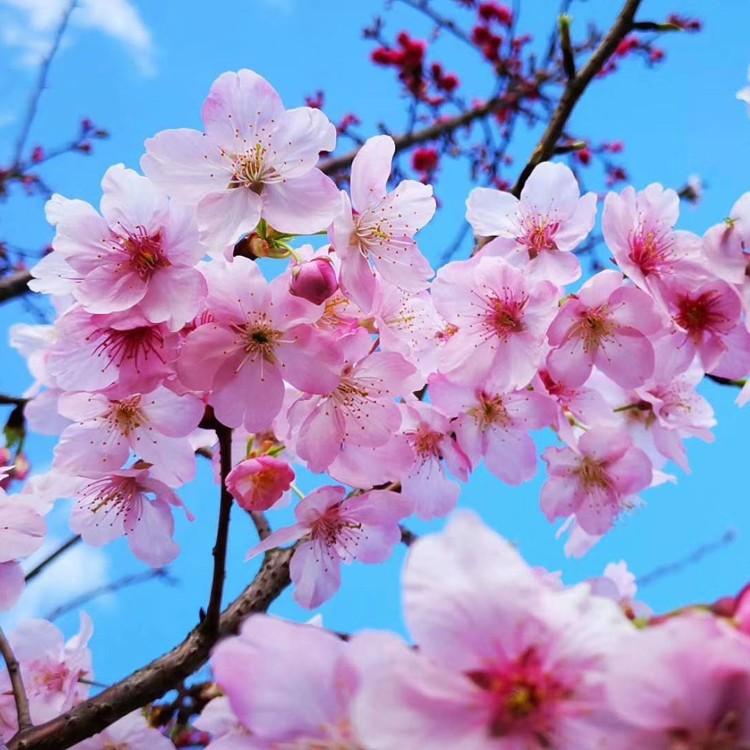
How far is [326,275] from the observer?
118 centimetres

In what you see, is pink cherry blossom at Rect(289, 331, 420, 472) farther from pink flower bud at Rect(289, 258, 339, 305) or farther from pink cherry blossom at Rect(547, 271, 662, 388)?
pink cherry blossom at Rect(547, 271, 662, 388)

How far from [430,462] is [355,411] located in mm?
239

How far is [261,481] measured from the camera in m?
1.28

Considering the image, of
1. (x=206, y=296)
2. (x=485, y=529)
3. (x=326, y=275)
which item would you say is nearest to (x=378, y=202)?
(x=326, y=275)

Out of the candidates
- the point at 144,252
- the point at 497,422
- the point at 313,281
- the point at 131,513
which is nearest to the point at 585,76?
the point at 497,422

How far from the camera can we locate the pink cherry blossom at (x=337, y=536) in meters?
1.36

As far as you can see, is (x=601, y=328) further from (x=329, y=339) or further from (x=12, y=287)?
(x=12, y=287)

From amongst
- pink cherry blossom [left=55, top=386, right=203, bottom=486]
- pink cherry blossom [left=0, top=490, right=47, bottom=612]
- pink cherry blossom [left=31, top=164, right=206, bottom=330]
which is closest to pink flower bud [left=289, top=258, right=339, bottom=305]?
pink cherry blossom [left=31, top=164, right=206, bottom=330]

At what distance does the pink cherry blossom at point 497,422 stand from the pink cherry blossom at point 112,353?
456 millimetres

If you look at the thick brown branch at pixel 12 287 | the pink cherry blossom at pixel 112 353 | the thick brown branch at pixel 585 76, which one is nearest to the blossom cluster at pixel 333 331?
the pink cherry blossom at pixel 112 353

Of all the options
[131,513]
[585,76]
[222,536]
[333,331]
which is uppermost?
[585,76]

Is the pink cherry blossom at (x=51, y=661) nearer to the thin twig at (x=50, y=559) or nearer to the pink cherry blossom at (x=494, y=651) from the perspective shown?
the thin twig at (x=50, y=559)

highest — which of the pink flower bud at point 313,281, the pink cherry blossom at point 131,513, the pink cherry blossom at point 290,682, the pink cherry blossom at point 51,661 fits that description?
the pink flower bud at point 313,281

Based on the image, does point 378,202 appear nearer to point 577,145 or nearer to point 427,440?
point 427,440
